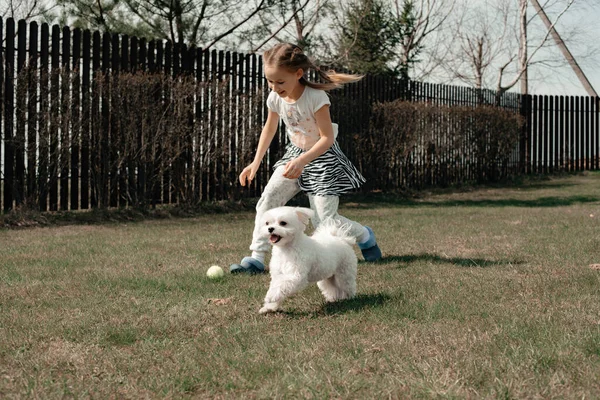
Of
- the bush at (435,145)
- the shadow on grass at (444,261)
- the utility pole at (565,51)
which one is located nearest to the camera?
the shadow on grass at (444,261)

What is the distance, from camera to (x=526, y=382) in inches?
108

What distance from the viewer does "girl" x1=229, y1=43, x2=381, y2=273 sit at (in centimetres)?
490

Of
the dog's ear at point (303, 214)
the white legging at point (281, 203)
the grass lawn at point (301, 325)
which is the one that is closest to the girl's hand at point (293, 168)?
the white legging at point (281, 203)

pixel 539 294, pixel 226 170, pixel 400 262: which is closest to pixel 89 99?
pixel 226 170

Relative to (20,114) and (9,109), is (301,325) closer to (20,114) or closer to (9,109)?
(20,114)

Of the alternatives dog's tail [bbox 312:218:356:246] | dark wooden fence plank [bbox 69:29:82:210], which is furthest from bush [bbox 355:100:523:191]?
dog's tail [bbox 312:218:356:246]

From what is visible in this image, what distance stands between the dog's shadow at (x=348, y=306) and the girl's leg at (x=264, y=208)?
1139 millimetres

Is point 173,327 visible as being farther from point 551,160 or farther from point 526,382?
point 551,160

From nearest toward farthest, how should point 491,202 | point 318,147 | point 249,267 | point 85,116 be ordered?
point 318,147, point 249,267, point 85,116, point 491,202

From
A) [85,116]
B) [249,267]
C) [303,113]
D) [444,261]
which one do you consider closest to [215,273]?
[249,267]

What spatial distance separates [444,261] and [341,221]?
1004 millimetres

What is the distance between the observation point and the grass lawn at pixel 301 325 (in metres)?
2.81

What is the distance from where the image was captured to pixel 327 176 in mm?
5531

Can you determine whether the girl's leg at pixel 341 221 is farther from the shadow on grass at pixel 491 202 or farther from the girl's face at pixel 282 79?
the shadow on grass at pixel 491 202
